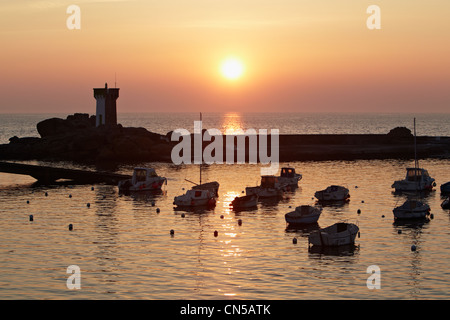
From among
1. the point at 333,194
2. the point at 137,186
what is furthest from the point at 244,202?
the point at 137,186

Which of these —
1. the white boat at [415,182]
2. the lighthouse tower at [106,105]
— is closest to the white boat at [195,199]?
the white boat at [415,182]

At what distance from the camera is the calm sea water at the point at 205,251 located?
122 feet

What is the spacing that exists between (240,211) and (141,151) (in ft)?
236

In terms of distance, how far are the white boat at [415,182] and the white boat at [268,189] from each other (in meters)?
14.8

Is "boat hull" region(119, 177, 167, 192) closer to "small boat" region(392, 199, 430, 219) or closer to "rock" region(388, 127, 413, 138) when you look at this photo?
"small boat" region(392, 199, 430, 219)

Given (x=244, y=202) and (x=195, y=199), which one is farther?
(x=195, y=199)

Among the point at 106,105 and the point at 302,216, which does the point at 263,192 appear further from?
the point at 106,105

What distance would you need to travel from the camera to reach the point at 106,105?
14575cm

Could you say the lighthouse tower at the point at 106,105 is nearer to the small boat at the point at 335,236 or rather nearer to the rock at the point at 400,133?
the rock at the point at 400,133

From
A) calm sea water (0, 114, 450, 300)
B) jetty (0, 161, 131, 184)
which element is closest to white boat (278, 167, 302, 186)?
calm sea water (0, 114, 450, 300)

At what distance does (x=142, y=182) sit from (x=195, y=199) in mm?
15721

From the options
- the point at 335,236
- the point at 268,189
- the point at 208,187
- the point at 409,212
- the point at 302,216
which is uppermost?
the point at 208,187
